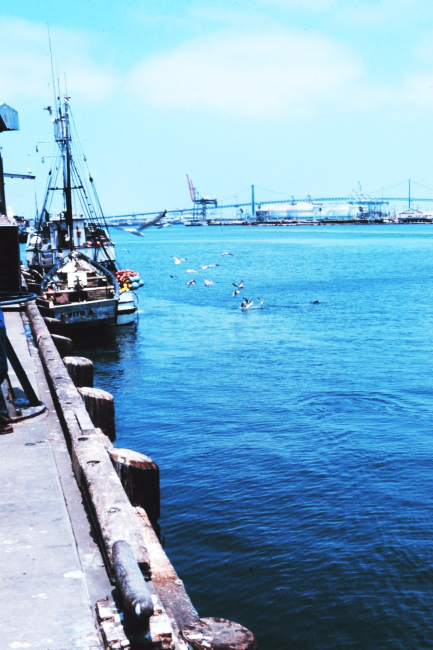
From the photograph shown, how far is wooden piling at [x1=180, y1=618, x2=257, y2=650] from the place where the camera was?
4152mm

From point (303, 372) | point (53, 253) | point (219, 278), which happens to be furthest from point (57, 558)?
point (219, 278)

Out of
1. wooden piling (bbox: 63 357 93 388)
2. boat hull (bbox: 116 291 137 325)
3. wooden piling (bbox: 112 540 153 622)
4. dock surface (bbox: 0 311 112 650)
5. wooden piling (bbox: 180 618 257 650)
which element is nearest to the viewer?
wooden piling (bbox: 112 540 153 622)

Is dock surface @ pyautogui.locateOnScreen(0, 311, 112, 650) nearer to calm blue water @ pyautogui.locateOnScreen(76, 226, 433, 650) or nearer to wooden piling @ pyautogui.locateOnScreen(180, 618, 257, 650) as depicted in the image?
wooden piling @ pyautogui.locateOnScreen(180, 618, 257, 650)

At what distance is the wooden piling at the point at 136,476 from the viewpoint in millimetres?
7180

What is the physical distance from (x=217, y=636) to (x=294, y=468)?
9662mm

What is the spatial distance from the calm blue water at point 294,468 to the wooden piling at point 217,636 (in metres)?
4.42

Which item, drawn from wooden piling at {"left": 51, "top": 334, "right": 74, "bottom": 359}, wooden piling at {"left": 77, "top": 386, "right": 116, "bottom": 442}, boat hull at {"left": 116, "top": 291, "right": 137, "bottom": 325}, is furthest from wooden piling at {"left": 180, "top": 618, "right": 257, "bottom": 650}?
boat hull at {"left": 116, "top": 291, "right": 137, "bottom": 325}

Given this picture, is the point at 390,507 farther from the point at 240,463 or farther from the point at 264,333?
the point at 264,333

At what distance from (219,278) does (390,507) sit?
54870 millimetres

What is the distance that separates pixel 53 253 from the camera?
38531 millimetres

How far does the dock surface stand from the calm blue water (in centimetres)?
341

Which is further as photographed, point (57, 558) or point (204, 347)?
point (204, 347)

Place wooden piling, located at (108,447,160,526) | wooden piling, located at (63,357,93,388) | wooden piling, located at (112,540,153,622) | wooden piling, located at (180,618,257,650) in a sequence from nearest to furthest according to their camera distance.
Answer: wooden piling, located at (112,540,153,622), wooden piling, located at (180,618,257,650), wooden piling, located at (108,447,160,526), wooden piling, located at (63,357,93,388)

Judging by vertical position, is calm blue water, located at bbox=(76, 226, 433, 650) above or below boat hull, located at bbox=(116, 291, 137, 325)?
below
